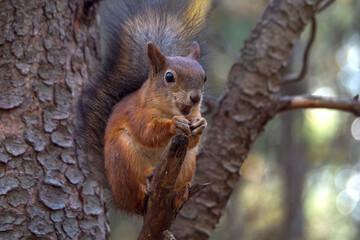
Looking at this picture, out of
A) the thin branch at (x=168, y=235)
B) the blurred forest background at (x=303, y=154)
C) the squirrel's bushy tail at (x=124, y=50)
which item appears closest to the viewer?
the thin branch at (x=168, y=235)

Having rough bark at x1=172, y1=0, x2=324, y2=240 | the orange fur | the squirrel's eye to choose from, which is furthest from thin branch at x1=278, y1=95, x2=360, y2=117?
the squirrel's eye

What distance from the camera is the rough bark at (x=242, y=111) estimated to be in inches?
96.5

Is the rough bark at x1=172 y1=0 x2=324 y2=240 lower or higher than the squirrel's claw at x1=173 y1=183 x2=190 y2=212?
higher

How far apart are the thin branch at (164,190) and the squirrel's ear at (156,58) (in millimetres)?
529

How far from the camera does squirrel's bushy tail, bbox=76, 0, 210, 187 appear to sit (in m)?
2.07

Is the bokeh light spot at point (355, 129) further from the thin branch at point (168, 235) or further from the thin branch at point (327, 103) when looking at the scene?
the thin branch at point (168, 235)

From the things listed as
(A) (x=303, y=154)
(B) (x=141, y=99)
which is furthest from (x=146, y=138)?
(A) (x=303, y=154)

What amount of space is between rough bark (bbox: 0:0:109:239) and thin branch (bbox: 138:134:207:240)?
0.56m

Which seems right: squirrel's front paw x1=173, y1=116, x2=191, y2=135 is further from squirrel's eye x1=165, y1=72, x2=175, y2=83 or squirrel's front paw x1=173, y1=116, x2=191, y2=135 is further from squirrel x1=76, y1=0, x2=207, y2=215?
squirrel's eye x1=165, y1=72, x2=175, y2=83

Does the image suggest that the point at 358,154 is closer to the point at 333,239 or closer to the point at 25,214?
the point at 333,239

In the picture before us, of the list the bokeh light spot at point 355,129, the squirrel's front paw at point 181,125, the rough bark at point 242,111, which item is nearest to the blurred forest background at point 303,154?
the bokeh light spot at point 355,129

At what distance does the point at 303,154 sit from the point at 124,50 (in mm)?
3900

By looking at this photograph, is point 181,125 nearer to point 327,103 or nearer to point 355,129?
point 327,103

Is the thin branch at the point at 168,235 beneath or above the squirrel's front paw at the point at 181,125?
beneath
